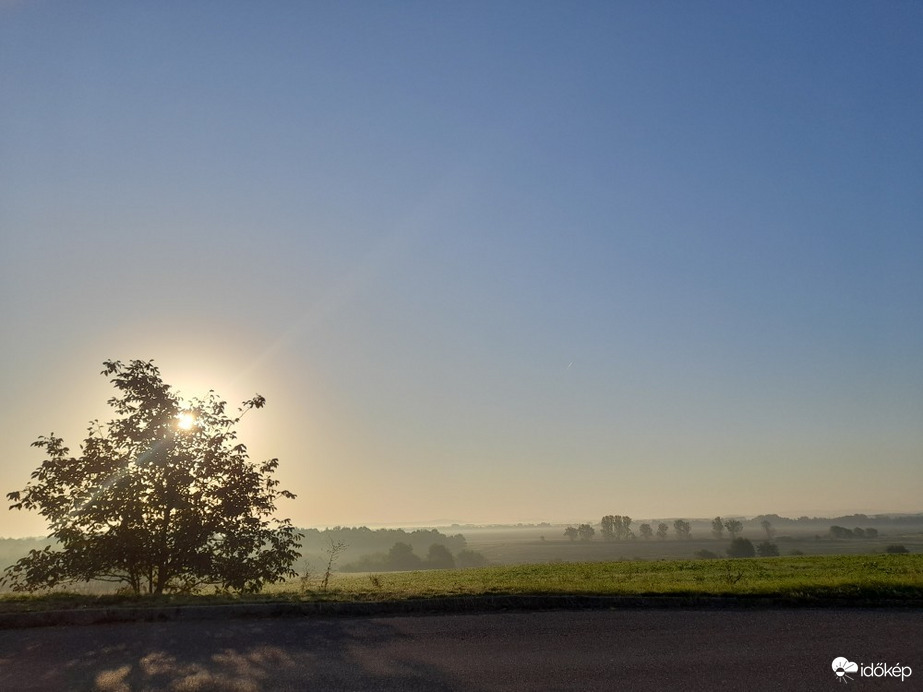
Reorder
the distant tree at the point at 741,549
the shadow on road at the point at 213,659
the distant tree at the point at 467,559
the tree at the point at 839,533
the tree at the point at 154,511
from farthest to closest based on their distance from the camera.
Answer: the tree at the point at 839,533, the distant tree at the point at 467,559, the distant tree at the point at 741,549, the tree at the point at 154,511, the shadow on road at the point at 213,659

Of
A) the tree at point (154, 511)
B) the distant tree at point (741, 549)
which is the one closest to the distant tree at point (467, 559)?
the distant tree at point (741, 549)

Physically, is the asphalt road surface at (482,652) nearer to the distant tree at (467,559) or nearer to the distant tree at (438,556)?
the distant tree at (438,556)

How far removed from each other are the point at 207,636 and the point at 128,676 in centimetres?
207

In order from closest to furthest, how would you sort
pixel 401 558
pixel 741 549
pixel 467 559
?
pixel 741 549 → pixel 401 558 → pixel 467 559

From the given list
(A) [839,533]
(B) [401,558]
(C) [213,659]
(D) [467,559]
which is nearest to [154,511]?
(C) [213,659]

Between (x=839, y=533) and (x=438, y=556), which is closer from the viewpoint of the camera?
(x=438, y=556)

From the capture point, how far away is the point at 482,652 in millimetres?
8352

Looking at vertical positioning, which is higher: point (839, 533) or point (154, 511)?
point (154, 511)

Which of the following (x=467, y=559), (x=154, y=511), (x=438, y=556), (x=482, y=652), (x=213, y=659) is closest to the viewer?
(x=213, y=659)

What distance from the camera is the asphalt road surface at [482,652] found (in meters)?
7.03

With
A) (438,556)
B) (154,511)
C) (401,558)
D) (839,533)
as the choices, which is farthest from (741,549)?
(839,533)

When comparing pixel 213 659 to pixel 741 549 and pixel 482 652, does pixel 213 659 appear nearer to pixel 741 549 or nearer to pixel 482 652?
pixel 482 652

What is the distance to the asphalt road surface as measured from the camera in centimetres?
703

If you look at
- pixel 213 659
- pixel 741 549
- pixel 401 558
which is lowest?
pixel 741 549
